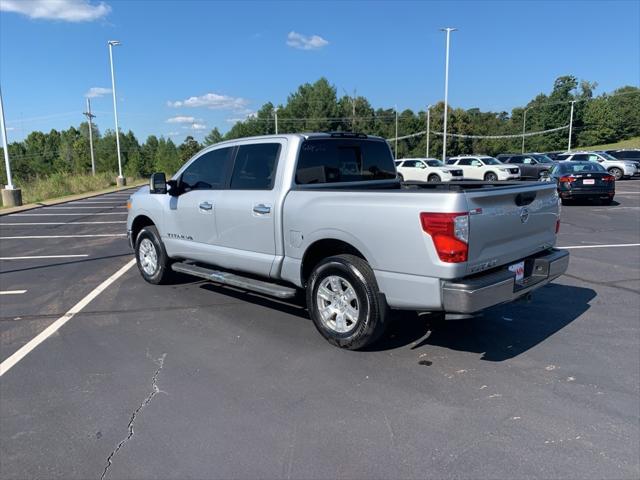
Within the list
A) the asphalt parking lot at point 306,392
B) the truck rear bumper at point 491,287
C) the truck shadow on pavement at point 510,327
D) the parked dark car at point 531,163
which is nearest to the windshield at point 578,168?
the parked dark car at point 531,163

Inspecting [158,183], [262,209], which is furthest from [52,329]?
[262,209]

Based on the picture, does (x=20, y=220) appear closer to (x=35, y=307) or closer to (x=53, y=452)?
(x=35, y=307)

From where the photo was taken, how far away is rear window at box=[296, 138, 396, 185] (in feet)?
16.1

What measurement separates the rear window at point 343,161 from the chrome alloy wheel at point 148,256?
2.93 meters

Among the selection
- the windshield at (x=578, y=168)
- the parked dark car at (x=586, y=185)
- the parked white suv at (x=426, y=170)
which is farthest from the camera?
the parked white suv at (x=426, y=170)

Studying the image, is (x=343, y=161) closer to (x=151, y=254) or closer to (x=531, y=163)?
(x=151, y=254)

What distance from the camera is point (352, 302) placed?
425 cm

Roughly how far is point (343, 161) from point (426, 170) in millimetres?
24296

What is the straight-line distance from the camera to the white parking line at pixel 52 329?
13.9 feet

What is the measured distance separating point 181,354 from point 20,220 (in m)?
14.8

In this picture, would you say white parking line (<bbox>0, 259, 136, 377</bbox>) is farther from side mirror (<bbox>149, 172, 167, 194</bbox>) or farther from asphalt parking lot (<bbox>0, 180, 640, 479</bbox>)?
side mirror (<bbox>149, 172, 167, 194</bbox>)

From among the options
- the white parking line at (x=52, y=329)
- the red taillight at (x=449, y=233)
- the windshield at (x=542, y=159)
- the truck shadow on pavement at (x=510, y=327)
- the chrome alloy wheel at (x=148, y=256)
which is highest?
the windshield at (x=542, y=159)

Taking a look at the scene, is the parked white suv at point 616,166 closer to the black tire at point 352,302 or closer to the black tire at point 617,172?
the black tire at point 617,172

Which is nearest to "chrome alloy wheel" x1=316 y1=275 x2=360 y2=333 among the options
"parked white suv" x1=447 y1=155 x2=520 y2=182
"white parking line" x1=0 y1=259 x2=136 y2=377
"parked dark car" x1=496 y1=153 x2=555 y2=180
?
"white parking line" x1=0 y1=259 x2=136 y2=377
